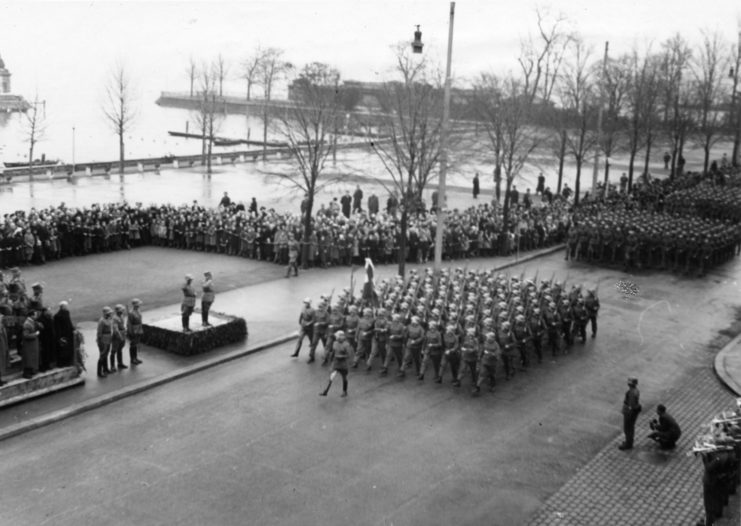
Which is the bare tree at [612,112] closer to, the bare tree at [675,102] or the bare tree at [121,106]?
the bare tree at [675,102]

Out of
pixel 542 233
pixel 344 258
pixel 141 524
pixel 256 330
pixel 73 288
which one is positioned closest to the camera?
pixel 141 524

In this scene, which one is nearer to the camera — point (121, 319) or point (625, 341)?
point (121, 319)

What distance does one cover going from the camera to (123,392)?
16.7 m

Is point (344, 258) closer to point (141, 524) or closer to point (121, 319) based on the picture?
point (121, 319)

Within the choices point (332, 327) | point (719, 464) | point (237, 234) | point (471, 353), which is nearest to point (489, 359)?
point (471, 353)

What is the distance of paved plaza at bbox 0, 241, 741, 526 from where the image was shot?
12.3 meters

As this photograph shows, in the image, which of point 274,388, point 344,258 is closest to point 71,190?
point 344,258

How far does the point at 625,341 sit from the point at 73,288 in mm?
15820

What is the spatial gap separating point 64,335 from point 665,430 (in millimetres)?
11485

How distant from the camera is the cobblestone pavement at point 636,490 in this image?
12273mm

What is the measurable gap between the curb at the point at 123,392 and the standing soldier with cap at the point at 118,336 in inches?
40.8

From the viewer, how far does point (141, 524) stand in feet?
38.1

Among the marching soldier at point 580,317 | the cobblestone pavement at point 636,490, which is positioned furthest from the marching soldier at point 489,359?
the marching soldier at point 580,317

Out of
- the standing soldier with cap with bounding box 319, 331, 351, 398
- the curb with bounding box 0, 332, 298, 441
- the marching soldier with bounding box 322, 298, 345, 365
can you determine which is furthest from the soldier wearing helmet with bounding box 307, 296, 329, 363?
the standing soldier with cap with bounding box 319, 331, 351, 398
